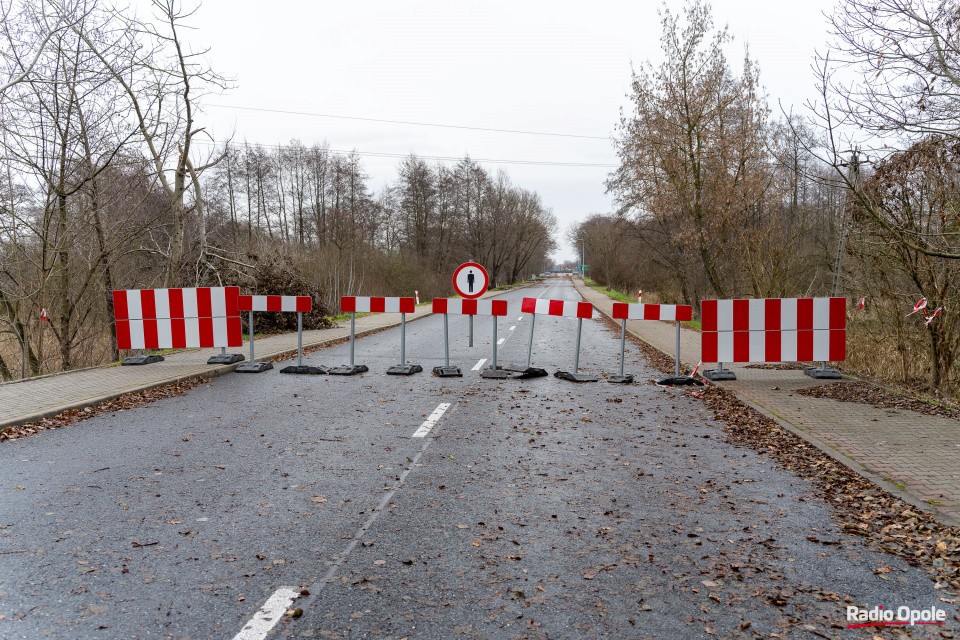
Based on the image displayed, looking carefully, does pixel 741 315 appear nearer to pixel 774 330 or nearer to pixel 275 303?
pixel 774 330

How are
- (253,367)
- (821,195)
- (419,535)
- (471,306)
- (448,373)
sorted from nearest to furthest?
(419,535), (448,373), (253,367), (471,306), (821,195)

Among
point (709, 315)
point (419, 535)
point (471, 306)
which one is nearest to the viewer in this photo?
point (419, 535)

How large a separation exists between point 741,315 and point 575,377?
284 cm

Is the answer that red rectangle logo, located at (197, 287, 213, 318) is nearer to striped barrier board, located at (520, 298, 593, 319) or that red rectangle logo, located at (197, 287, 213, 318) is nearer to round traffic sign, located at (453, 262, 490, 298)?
round traffic sign, located at (453, 262, 490, 298)

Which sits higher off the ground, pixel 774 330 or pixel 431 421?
pixel 774 330

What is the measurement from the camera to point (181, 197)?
49.4 feet

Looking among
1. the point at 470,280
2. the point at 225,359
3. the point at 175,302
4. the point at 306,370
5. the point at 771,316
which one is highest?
the point at 470,280

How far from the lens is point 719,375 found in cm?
1062

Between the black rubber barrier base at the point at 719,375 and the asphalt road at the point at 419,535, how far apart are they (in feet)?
10.3

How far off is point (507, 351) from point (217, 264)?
32.5 feet

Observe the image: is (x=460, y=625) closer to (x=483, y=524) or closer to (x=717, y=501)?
(x=483, y=524)

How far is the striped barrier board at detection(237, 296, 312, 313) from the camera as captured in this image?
11.8 m

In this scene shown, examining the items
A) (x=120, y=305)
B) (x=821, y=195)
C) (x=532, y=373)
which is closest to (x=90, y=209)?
(x=120, y=305)

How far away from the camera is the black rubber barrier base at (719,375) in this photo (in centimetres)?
1055
